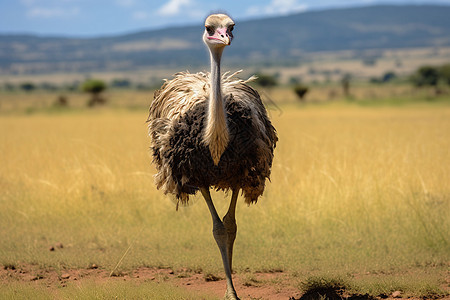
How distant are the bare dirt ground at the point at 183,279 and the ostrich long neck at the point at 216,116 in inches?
55.2

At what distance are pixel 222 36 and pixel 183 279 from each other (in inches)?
99.8

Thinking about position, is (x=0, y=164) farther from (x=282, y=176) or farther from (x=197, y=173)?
(x=197, y=173)

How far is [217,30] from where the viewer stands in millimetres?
4867

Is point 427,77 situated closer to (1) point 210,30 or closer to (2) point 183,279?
(2) point 183,279

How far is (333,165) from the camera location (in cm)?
963

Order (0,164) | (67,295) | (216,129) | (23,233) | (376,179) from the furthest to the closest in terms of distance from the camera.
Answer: (0,164) → (376,179) → (23,233) → (67,295) → (216,129)

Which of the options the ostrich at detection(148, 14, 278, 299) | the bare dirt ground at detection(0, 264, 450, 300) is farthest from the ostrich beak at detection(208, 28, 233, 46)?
the bare dirt ground at detection(0, 264, 450, 300)

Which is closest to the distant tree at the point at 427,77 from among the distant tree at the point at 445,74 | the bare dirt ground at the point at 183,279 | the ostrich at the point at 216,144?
the distant tree at the point at 445,74

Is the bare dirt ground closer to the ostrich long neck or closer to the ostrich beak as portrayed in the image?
the ostrich long neck

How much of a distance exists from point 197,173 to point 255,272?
1610 millimetres

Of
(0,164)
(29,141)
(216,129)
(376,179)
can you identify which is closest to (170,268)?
(216,129)

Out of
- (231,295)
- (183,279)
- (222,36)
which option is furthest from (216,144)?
(183,279)

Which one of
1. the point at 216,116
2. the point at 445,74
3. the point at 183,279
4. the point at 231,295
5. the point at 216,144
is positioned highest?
the point at 216,116

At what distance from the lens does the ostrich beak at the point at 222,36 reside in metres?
4.74
